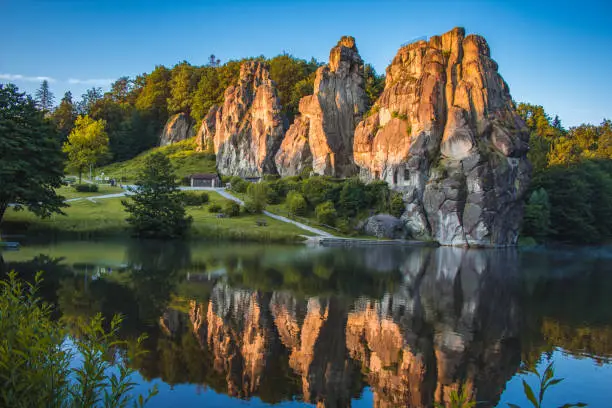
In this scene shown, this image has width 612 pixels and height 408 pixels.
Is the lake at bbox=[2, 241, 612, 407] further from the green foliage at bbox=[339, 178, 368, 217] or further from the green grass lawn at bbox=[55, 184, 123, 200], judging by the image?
the green grass lawn at bbox=[55, 184, 123, 200]

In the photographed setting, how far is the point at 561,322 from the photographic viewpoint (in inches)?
902

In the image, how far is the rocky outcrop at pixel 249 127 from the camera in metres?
95.2

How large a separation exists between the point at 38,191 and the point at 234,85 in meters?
73.6

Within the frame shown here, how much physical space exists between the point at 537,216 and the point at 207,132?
6733 centimetres

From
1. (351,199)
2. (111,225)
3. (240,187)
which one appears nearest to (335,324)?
(111,225)

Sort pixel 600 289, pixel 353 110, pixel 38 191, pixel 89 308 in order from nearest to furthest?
pixel 89 308 → pixel 600 289 → pixel 38 191 → pixel 353 110

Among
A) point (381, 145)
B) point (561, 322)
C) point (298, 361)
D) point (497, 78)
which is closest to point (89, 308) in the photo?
point (298, 361)

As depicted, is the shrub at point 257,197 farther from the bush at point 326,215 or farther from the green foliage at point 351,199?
the green foliage at point 351,199

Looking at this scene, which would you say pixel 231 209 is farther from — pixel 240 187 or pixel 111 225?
pixel 240 187

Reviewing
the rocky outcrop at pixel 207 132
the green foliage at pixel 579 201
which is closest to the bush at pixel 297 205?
the green foliage at pixel 579 201

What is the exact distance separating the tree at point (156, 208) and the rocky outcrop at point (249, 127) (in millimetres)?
39489

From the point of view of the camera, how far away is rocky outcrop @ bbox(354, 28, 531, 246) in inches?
2549

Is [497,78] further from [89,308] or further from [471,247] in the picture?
[89,308]

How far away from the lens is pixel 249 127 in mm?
99625
